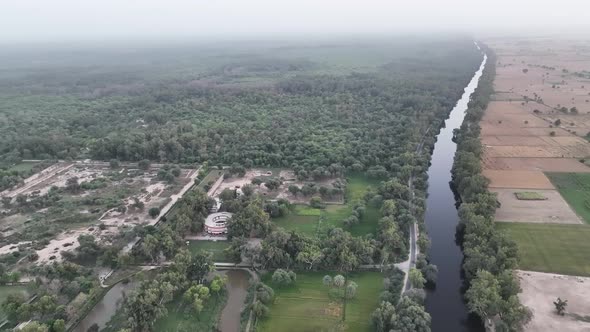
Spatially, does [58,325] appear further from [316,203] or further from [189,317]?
[316,203]

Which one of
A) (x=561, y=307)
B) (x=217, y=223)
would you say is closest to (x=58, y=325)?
(x=217, y=223)

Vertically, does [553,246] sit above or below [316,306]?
above

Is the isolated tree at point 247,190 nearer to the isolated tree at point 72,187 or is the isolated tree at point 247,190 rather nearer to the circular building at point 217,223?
the circular building at point 217,223

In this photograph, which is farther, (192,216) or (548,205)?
(548,205)

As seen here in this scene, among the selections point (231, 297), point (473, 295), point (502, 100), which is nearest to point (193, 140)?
point (231, 297)

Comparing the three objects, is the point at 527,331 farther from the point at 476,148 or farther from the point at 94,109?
the point at 94,109

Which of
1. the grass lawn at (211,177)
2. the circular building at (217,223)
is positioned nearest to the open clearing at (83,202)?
the grass lawn at (211,177)

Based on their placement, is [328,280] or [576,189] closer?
[328,280]
